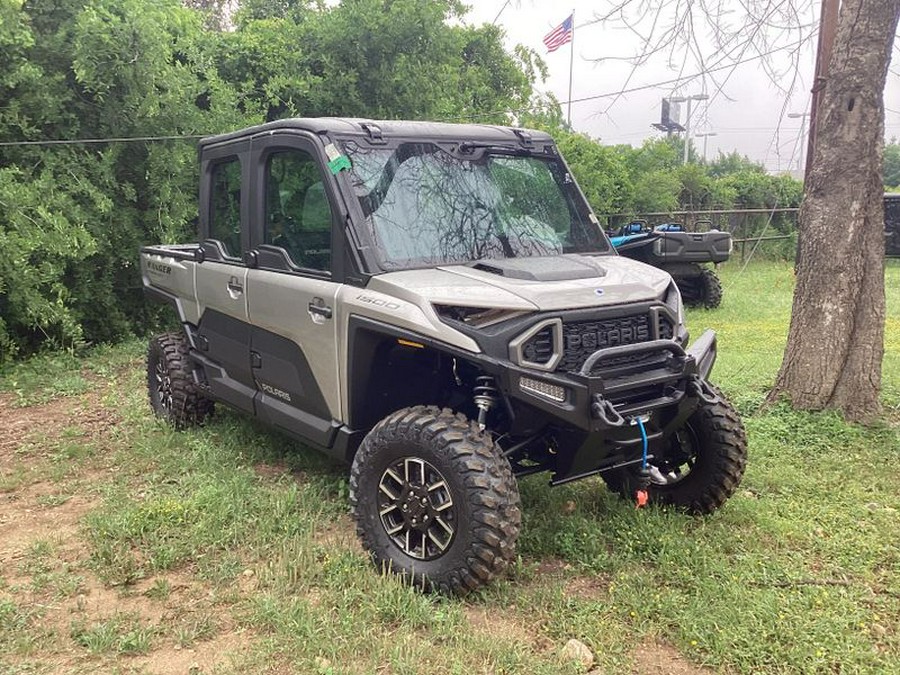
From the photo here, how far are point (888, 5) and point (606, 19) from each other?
188 centimetres

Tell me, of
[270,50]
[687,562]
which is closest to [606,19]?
[687,562]

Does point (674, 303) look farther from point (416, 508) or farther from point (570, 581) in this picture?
point (416, 508)

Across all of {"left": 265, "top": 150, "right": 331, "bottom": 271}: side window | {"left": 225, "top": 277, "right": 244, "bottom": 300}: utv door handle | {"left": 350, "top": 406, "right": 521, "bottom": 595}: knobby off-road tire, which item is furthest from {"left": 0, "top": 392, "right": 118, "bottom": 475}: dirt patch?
{"left": 350, "top": 406, "right": 521, "bottom": 595}: knobby off-road tire

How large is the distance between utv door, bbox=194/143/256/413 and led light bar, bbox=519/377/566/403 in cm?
206

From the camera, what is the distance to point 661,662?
2.93 m

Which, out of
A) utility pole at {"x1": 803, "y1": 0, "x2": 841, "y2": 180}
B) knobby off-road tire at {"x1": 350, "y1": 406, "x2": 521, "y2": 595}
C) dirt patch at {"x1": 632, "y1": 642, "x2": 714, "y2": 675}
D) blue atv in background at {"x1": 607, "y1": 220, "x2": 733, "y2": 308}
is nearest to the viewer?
dirt patch at {"x1": 632, "y1": 642, "x2": 714, "y2": 675}

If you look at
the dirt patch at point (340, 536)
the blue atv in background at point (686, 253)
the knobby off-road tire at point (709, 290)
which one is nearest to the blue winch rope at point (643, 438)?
the dirt patch at point (340, 536)

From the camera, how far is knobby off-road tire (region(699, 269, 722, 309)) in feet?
41.0

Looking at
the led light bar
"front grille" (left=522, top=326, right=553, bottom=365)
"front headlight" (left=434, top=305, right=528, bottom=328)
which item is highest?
"front headlight" (left=434, top=305, right=528, bottom=328)

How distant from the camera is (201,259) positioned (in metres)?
5.14

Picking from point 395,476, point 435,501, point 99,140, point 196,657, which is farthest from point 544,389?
point 99,140

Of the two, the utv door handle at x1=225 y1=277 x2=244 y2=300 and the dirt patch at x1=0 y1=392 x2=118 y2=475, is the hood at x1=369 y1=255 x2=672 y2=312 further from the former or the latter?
the dirt patch at x1=0 y1=392 x2=118 y2=475

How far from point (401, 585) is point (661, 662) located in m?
1.10

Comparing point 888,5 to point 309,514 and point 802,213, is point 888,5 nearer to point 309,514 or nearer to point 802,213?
point 802,213
